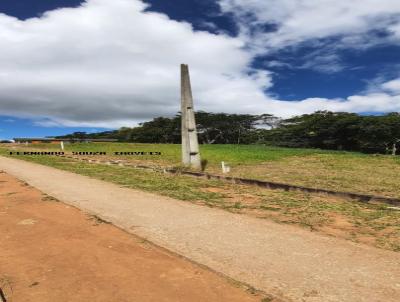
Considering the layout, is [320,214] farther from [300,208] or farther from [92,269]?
[92,269]

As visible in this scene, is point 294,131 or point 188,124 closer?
point 188,124

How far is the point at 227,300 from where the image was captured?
3.82m

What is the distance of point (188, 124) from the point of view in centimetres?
1680

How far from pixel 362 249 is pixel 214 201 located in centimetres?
424

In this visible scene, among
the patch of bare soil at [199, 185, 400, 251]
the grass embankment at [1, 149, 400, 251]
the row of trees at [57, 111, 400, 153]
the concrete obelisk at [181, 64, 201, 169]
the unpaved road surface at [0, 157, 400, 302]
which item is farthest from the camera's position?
the row of trees at [57, 111, 400, 153]

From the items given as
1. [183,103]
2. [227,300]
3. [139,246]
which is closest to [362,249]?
[227,300]

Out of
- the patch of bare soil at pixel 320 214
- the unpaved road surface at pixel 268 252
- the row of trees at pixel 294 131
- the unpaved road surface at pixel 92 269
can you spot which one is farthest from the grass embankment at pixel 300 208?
the row of trees at pixel 294 131

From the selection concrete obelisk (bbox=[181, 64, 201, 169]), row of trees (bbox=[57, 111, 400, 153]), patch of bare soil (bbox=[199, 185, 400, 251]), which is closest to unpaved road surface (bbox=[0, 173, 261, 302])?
patch of bare soil (bbox=[199, 185, 400, 251])

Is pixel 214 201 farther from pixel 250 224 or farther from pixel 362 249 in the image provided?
pixel 362 249

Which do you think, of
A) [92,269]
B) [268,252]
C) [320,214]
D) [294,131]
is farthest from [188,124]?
[294,131]

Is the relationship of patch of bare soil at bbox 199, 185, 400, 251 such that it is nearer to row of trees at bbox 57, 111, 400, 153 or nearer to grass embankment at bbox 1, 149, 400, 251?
grass embankment at bbox 1, 149, 400, 251

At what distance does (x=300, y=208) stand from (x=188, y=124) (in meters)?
8.97

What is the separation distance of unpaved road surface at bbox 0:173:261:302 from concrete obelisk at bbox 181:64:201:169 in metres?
10.3

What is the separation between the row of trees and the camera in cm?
4775
